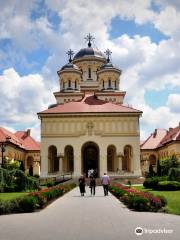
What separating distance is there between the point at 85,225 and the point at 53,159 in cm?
4695

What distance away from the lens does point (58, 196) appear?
81.8 feet

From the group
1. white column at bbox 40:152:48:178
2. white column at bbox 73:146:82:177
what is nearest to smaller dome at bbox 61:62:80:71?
white column at bbox 73:146:82:177

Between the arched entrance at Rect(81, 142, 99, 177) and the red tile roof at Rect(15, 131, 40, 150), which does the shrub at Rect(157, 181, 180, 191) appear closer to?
the arched entrance at Rect(81, 142, 99, 177)

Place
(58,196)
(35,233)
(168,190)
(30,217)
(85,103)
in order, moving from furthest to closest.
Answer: (85,103) < (168,190) < (58,196) < (30,217) < (35,233)

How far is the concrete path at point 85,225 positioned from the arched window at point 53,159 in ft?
135

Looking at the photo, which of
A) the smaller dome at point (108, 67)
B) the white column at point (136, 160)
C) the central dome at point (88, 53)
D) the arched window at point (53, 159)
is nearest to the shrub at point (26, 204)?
the white column at point (136, 160)

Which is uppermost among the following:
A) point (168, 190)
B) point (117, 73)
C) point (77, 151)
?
point (117, 73)

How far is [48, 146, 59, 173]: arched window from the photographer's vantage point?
188 ft

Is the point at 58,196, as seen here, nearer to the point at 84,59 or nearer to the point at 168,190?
the point at 168,190

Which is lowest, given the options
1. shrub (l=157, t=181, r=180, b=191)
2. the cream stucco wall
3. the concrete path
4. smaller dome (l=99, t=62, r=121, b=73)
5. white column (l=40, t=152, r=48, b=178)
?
the concrete path

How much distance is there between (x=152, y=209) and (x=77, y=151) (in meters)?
39.5

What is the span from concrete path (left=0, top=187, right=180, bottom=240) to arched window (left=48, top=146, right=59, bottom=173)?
41.3 m

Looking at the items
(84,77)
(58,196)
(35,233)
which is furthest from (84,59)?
(35,233)

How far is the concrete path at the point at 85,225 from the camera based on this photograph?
34.2ft
